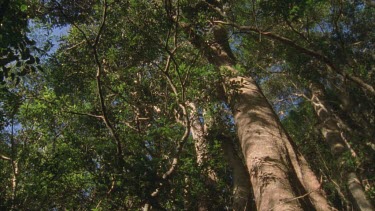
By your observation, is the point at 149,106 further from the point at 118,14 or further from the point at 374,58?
the point at 374,58

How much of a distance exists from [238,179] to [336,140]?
602 cm

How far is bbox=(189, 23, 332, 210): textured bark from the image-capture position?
16.2ft

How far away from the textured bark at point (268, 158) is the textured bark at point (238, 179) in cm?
176

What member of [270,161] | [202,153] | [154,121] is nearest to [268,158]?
[270,161]

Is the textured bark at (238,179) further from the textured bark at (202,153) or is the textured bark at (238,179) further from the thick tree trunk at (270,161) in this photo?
the thick tree trunk at (270,161)

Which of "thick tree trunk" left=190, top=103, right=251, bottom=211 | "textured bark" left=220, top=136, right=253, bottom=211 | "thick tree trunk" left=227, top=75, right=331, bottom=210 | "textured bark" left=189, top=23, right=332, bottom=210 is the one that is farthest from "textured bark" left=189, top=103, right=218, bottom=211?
"thick tree trunk" left=227, top=75, right=331, bottom=210

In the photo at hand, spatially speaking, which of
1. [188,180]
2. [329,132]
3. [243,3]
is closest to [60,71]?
[188,180]

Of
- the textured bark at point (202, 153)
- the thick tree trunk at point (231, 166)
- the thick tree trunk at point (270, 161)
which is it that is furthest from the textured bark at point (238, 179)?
the thick tree trunk at point (270, 161)

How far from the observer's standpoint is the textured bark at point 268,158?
4.94 meters

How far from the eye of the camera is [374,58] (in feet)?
47.4

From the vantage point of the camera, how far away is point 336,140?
1290 cm

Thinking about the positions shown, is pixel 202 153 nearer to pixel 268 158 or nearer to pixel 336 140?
pixel 268 158

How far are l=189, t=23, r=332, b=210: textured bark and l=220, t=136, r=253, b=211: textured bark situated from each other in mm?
1759

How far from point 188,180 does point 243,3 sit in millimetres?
7240
